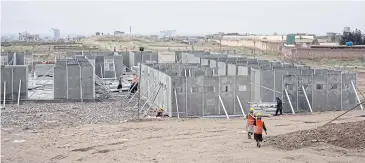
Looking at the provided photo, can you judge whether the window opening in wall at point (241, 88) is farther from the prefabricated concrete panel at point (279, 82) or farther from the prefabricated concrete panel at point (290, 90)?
the prefabricated concrete panel at point (290, 90)

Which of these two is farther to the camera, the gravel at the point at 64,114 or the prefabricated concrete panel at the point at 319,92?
the prefabricated concrete panel at the point at 319,92

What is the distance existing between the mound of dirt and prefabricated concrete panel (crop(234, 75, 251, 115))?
581cm

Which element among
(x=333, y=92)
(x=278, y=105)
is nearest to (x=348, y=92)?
(x=333, y=92)

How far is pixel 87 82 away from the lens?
A: 24.5m

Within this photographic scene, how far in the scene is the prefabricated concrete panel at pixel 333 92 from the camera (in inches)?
835

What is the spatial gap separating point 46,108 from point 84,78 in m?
2.78

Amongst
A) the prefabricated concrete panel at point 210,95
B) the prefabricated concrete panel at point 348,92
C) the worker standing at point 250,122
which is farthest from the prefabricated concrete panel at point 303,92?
the worker standing at point 250,122

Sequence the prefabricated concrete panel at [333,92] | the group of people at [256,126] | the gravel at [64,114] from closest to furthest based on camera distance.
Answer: the group of people at [256,126] < the gravel at [64,114] < the prefabricated concrete panel at [333,92]

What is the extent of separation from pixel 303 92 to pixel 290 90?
564 mm

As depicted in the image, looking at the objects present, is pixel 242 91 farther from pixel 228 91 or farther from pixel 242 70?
pixel 242 70

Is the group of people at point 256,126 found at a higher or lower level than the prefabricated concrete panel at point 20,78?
lower

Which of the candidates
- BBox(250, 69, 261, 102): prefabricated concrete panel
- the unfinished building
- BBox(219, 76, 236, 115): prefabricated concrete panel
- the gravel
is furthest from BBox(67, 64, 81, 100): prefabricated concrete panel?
BBox(250, 69, 261, 102): prefabricated concrete panel

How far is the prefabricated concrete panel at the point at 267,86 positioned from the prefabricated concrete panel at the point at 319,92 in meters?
1.86

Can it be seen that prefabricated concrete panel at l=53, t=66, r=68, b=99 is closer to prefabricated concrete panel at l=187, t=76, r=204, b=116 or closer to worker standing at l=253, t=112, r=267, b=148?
prefabricated concrete panel at l=187, t=76, r=204, b=116
